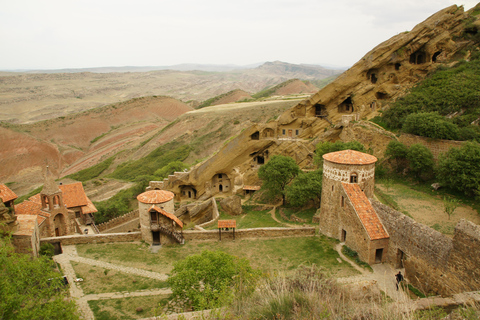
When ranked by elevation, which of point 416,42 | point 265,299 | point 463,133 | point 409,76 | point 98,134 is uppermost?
point 416,42

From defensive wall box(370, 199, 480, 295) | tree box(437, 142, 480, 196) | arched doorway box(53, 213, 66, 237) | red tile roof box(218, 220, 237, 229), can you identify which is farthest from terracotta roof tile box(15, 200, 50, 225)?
tree box(437, 142, 480, 196)

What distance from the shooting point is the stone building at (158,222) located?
2247cm

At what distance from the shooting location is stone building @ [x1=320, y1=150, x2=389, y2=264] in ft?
55.7

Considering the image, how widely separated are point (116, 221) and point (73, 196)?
4.91 m

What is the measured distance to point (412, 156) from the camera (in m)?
25.8

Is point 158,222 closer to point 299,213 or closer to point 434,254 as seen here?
point 299,213

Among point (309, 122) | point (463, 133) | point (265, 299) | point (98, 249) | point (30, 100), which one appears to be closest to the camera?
point (265, 299)

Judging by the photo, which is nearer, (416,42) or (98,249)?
(98,249)

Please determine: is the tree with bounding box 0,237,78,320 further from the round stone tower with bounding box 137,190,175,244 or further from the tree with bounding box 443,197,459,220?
the tree with bounding box 443,197,459,220

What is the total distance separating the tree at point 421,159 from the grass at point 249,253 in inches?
438

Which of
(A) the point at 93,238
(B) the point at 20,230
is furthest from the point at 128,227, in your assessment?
(B) the point at 20,230

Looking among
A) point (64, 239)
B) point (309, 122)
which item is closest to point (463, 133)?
point (309, 122)

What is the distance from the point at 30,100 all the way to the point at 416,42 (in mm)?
133607

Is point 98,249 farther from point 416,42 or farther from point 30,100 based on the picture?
point 30,100
